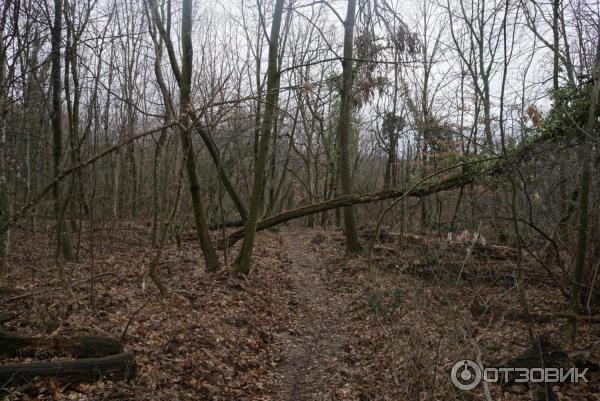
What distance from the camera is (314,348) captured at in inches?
280

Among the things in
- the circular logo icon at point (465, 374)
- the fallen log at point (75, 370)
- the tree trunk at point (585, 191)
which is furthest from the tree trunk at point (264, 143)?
the tree trunk at point (585, 191)

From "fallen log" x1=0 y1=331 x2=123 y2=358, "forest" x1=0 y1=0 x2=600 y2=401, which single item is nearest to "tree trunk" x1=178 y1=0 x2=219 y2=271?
"forest" x1=0 y1=0 x2=600 y2=401

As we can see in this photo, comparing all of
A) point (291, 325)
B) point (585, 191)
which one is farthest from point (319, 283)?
point (585, 191)

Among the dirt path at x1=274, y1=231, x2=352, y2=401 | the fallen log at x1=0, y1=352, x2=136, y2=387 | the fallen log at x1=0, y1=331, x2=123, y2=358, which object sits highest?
the fallen log at x1=0, y1=331, x2=123, y2=358

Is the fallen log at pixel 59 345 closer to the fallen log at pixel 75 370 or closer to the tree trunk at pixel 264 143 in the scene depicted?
the fallen log at pixel 75 370

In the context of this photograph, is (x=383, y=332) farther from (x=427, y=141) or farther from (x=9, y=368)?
(x=427, y=141)

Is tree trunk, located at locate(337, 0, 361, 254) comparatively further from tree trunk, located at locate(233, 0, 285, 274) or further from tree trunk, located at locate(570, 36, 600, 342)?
tree trunk, located at locate(570, 36, 600, 342)

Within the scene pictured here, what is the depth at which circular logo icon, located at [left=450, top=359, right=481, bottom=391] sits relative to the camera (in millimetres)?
5289

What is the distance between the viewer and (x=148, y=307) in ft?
23.8

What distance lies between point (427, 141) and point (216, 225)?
10.2 m

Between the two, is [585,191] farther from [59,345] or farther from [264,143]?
[59,345]

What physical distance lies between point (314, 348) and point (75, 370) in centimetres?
379

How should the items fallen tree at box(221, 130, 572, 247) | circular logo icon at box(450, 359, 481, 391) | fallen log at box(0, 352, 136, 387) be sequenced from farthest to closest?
fallen tree at box(221, 130, 572, 247), circular logo icon at box(450, 359, 481, 391), fallen log at box(0, 352, 136, 387)

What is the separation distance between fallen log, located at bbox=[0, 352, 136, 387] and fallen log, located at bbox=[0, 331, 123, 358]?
0.20 metres
